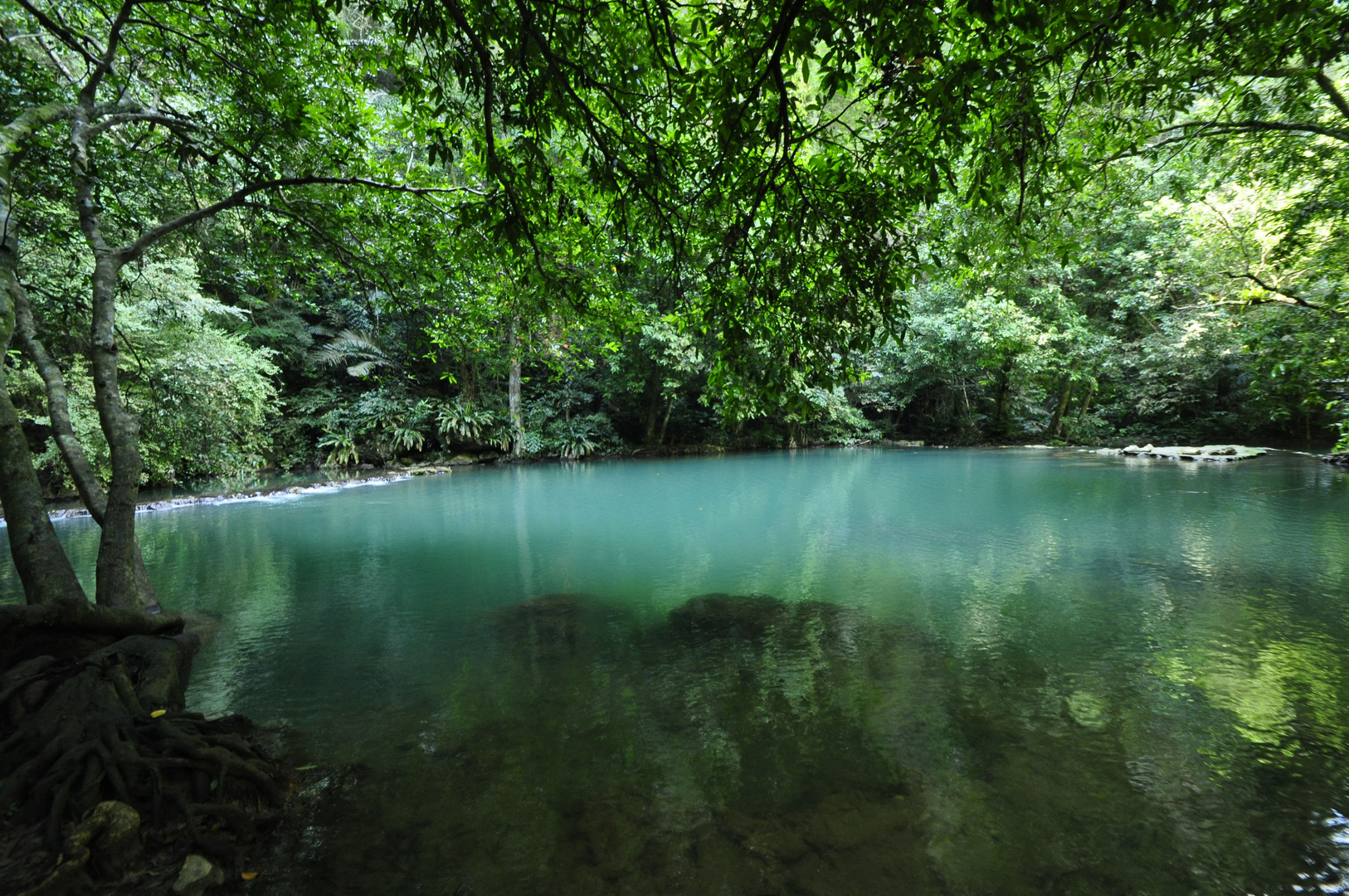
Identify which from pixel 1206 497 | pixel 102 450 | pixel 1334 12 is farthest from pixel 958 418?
pixel 102 450

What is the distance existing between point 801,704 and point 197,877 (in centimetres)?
330

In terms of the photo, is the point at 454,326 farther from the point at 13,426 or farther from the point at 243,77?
the point at 13,426

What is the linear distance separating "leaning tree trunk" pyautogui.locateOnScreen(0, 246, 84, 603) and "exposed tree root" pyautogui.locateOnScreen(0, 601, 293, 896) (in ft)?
2.04

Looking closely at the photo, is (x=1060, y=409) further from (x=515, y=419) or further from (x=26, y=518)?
(x=26, y=518)

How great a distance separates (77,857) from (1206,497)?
1543cm

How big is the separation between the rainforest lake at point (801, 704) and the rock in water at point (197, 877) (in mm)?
191

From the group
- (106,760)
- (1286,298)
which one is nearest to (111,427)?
(106,760)

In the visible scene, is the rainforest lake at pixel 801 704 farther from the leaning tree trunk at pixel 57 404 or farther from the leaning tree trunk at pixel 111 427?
the leaning tree trunk at pixel 57 404

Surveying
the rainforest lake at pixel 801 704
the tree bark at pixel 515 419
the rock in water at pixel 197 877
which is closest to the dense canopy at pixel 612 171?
the rainforest lake at pixel 801 704

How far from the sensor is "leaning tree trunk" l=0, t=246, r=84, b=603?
151 inches

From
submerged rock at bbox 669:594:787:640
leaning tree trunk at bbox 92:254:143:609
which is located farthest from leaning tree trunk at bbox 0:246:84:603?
submerged rock at bbox 669:594:787:640

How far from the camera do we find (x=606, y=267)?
5285mm

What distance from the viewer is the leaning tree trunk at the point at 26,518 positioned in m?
3.83

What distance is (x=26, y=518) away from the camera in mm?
3916
